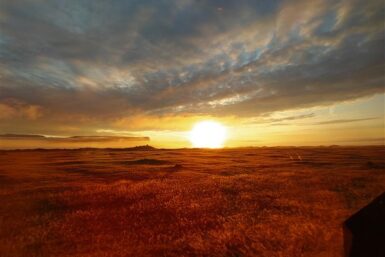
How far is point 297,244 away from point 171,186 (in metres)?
Answer: 15.3

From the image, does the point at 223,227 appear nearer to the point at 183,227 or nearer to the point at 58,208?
the point at 183,227

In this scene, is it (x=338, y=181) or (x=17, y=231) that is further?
(x=338, y=181)

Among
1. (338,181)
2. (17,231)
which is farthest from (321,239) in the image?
(338,181)

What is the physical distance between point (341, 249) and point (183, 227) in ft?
21.2

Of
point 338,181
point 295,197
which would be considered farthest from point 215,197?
point 338,181

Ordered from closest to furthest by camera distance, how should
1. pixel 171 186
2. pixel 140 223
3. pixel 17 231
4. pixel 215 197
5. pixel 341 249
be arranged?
pixel 341 249
pixel 17 231
pixel 140 223
pixel 215 197
pixel 171 186

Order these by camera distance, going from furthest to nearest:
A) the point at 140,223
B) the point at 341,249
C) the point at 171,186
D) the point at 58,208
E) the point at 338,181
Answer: the point at 338,181 → the point at 171,186 → the point at 58,208 → the point at 140,223 → the point at 341,249

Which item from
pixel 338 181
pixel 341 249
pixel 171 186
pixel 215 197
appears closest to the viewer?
pixel 341 249

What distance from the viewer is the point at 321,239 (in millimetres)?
10789

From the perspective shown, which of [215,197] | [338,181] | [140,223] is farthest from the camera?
[338,181]

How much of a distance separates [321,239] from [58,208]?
1450 cm

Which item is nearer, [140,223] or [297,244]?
[297,244]

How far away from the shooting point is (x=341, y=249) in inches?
381

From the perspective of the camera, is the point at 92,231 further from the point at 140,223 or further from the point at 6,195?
the point at 6,195
